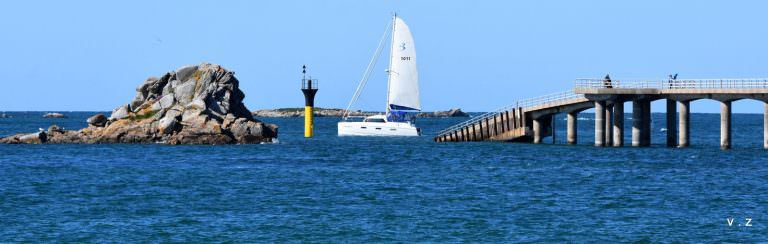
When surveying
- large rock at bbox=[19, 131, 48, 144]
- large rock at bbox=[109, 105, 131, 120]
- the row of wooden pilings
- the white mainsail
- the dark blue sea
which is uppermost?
the white mainsail

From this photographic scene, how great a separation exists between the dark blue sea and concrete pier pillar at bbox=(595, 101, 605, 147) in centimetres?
170

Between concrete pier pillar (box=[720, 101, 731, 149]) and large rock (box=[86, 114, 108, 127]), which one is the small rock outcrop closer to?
large rock (box=[86, 114, 108, 127])

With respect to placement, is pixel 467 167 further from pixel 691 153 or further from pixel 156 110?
pixel 156 110

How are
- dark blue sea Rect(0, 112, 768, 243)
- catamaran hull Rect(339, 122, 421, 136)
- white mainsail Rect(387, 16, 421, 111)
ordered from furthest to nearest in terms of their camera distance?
catamaran hull Rect(339, 122, 421, 136) < white mainsail Rect(387, 16, 421, 111) < dark blue sea Rect(0, 112, 768, 243)

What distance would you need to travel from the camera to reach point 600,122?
84438mm

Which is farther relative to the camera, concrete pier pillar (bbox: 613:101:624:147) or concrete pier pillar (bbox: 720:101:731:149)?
concrete pier pillar (bbox: 613:101:624:147)

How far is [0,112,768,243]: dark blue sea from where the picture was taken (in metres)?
42.7

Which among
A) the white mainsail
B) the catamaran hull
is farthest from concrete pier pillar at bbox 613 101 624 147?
the catamaran hull

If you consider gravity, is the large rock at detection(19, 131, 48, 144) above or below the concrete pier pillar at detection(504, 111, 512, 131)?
below

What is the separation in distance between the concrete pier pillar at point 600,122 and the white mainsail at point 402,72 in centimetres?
2845

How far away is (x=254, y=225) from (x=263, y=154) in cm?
3923

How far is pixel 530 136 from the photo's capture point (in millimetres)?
92562

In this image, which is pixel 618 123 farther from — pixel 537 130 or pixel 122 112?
pixel 122 112

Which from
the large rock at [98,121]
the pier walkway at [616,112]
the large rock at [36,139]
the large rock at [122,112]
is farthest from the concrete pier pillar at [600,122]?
the large rock at [36,139]
